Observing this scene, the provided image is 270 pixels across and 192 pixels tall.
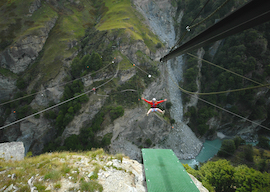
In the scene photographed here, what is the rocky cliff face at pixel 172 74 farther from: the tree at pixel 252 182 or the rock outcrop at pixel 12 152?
the rock outcrop at pixel 12 152

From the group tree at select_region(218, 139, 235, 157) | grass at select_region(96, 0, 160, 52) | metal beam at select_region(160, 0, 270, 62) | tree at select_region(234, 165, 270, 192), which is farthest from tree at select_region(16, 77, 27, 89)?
tree at select_region(218, 139, 235, 157)

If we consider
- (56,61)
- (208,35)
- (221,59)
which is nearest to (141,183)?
(208,35)

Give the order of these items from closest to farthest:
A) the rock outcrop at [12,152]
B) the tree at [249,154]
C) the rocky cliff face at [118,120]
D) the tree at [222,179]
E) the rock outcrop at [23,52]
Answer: the rock outcrop at [12,152] < the tree at [222,179] < the rocky cliff face at [118,120] < the tree at [249,154] < the rock outcrop at [23,52]

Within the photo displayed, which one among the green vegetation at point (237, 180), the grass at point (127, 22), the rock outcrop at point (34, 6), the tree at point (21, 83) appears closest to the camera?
the green vegetation at point (237, 180)

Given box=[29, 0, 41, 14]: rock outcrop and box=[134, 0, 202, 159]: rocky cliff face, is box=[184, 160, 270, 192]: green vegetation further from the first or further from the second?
box=[29, 0, 41, 14]: rock outcrop

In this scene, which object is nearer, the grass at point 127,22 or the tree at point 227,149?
the tree at point 227,149

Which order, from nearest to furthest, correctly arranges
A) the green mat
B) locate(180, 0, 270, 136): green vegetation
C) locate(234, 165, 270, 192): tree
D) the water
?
the green mat
locate(234, 165, 270, 192): tree
the water
locate(180, 0, 270, 136): green vegetation

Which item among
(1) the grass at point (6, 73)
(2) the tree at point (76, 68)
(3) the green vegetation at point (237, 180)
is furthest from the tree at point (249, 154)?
(1) the grass at point (6, 73)
